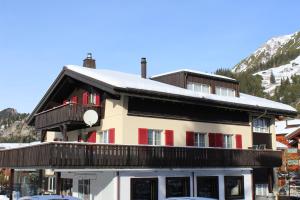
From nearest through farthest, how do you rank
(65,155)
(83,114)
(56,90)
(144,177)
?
(65,155) < (144,177) < (83,114) < (56,90)

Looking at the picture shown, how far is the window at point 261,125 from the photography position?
3456 cm

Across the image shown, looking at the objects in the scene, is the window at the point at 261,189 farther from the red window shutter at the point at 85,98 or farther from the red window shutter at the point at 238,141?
the red window shutter at the point at 85,98

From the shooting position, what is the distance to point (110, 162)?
23266 millimetres

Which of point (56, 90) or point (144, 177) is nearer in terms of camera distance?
point (144, 177)

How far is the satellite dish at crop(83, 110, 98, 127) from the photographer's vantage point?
26775 millimetres

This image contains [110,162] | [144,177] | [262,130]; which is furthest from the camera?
[262,130]

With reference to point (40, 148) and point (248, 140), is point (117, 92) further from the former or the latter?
point (248, 140)

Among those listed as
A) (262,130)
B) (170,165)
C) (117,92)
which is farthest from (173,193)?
(262,130)

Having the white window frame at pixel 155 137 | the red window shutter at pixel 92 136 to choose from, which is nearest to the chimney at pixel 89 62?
the red window shutter at pixel 92 136

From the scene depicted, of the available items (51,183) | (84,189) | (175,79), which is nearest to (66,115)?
(84,189)

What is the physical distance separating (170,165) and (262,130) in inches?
488

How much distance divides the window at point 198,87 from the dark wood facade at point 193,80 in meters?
0.22

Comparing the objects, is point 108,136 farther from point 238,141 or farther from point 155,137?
point 238,141

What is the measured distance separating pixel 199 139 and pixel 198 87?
4706mm
